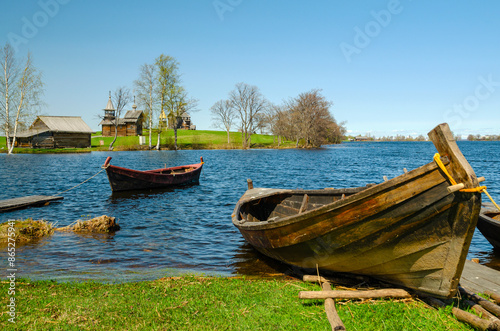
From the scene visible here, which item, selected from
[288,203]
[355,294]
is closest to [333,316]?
[355,294]

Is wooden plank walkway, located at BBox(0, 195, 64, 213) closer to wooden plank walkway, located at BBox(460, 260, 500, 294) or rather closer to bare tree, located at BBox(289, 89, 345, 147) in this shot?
wooden plank walkway, located at BBox(460, 260, 500, 294)

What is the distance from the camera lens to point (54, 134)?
5966 centimetres

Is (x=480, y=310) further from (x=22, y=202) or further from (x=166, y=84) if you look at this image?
(x=166, y=84)

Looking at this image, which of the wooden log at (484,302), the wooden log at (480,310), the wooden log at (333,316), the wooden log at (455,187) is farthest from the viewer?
the wooden log at (484,302)

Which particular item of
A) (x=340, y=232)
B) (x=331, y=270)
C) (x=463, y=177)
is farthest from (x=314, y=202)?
(x=463, y=177)

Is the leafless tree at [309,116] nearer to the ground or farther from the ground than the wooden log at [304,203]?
farther from the ground

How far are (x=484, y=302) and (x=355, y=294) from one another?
1.81m

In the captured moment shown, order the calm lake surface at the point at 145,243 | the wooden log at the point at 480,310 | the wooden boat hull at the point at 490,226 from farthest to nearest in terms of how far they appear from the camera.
→ the wooden boat hull at the point at 490,226 → the calm lake surface at the point at 145,243 → the wooden log at the point at 480,310

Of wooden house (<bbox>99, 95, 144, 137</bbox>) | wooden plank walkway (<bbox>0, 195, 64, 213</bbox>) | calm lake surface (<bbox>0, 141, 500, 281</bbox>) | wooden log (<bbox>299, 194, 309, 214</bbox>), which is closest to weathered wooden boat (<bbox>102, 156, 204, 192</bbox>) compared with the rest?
calm lake surface (<bbox>0, 141, 500, 281</bbox>)

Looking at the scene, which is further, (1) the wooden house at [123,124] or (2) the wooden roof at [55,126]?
(1) the wooden house at [123,124]

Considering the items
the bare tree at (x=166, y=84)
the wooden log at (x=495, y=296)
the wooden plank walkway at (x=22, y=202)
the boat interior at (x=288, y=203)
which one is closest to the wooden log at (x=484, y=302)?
the wooden log at (x=495, y=296)

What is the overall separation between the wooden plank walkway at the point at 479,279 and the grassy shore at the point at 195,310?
134cm

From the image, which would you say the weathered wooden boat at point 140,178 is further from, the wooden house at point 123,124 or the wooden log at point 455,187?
the wooden house at point 123,124

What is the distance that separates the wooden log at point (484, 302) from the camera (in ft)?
15.2
